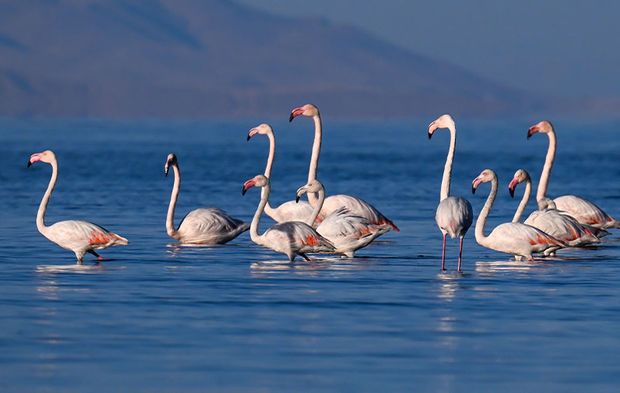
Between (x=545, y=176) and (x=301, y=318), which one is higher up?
(x=545, y=176)

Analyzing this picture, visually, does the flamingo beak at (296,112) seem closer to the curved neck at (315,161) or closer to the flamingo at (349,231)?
the curved neck at (315,161)

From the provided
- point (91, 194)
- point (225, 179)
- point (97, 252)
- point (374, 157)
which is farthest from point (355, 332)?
point (374, 157)

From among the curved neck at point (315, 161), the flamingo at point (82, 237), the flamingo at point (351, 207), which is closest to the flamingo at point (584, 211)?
the flamingo at point (351, 207)

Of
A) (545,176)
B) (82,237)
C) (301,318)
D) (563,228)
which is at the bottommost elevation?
(301,318)

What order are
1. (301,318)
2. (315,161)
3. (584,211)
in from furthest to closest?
(315,161) → (584,211) → (301,318)

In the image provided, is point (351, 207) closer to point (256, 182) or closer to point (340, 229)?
point (256, 182)

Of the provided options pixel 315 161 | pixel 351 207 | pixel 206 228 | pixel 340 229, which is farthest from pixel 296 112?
pixel 340 229

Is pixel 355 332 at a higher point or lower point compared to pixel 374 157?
lower

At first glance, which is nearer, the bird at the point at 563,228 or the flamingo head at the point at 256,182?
the bird at the point at 563,228

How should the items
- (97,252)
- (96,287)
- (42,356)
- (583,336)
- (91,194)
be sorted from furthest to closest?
1. (91,194)
2. (97,252)
3. (96,287)
4. (583,336)
5. (42,356)

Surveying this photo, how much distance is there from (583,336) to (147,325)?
3.02 metres

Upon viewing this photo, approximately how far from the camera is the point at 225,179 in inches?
1401

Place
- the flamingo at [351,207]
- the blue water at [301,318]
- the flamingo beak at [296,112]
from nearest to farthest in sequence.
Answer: the blue water at [301,318]
the flamingo at [351,207]
the flamingo beak at [296,112]

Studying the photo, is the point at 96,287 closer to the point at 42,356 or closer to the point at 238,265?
the point at 238,265
